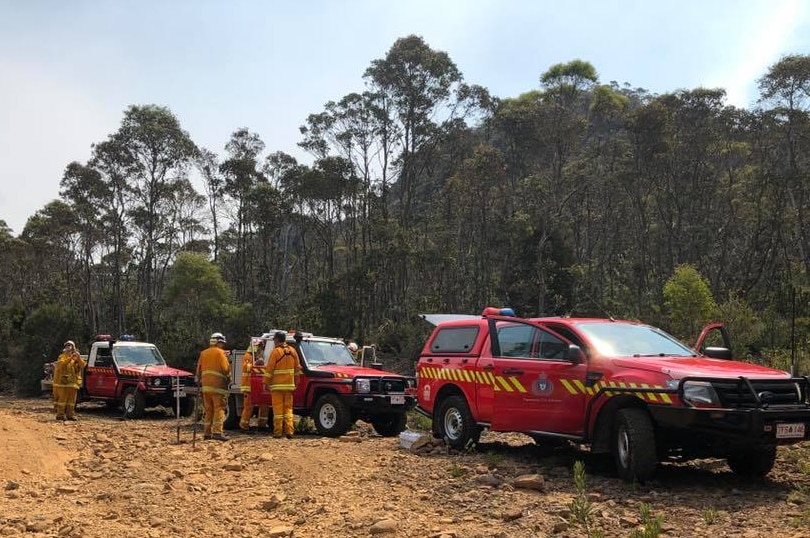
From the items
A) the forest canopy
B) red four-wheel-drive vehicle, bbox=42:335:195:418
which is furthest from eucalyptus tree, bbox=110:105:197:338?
red four-wheel-drive vehicle, bbox=42:335:195:418

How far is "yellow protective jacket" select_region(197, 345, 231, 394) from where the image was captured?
11.3m

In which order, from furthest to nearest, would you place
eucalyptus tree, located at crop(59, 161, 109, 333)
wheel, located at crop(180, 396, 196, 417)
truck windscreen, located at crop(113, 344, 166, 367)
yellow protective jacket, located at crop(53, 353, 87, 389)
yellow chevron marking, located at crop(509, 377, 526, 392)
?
eucalyptus tree, located at crop(59, 161, 109, 333)
truck windscreen, located at crop(113, 344, 166, 367)
wheel, located at crop(180, 396, 196, 417)
yellow protective jacket, located at crop(53, 353, 87, 389)
yellow chevron marking, located at crop(509, 377, 526, 392)

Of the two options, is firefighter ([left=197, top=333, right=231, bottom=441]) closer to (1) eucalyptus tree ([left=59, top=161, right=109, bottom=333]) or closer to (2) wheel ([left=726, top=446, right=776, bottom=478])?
(2) wheel ([left=726, top=446, right=776, bottom=478])

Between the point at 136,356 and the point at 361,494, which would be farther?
the point at 136,356

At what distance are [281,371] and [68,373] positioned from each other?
22.0 ft

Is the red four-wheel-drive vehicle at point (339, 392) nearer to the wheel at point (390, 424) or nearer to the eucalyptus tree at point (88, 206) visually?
the wheel at point (390, 424)

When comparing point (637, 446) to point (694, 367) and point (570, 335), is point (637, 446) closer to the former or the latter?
point (694, 367)

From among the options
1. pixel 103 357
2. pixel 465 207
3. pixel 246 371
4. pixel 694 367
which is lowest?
pixel 246 371

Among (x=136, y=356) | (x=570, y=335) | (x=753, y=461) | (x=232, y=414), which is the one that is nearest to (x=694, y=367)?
(x=753, y=461)

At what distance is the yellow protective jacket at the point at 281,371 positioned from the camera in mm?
11430

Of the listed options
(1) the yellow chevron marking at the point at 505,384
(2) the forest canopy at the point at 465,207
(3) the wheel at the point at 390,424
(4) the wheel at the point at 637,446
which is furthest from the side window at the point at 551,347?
(2) the forest canopy at the point at 465,207

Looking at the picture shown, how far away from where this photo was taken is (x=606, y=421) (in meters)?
7.19

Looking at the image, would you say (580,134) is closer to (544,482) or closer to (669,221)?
(669,221)

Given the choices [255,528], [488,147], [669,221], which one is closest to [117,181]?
[488,147]
